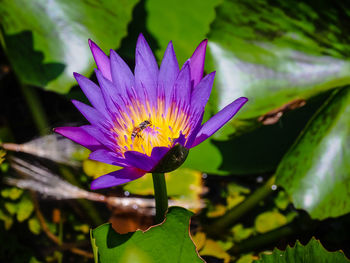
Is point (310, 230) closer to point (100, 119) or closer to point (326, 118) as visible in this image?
point (326, 118)

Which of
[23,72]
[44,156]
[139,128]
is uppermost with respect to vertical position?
[139,128]

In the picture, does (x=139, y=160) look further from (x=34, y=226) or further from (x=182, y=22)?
(x=34, y=226)

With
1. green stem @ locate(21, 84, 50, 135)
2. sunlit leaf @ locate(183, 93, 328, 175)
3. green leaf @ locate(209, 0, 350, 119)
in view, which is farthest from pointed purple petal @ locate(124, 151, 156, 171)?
green stem @ locate(21, 84, 50, 135)

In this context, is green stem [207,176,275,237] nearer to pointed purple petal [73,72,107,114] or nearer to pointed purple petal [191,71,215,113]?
pointed purple petal [191,71,215,113]

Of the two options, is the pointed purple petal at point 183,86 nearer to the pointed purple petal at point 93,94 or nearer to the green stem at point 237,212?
the pointed purple petal at point 93,94

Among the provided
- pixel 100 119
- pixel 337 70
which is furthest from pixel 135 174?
pixel 337 70

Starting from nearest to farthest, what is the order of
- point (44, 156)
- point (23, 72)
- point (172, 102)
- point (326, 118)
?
point (172, 102) < point (326, 118) < point (23, 72) < point (44, 156)

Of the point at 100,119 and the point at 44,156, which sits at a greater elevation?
the point at 100,119

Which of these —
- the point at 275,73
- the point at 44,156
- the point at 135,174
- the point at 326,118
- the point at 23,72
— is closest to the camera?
the point at 135,174
